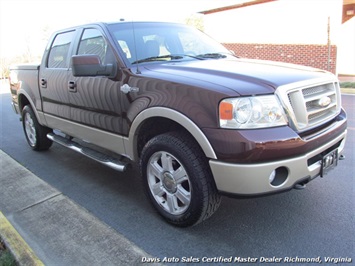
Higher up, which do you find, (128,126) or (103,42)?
(103,42)

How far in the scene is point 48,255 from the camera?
8.55 feet

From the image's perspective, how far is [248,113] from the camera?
2373 millimetres

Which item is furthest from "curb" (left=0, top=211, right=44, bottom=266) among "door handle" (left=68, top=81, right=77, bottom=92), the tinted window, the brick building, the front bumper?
the brick building

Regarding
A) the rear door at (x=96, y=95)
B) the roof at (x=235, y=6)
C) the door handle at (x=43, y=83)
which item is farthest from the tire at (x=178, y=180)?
the roof at (x=235, y=6)

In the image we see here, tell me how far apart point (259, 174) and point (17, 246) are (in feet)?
6.49

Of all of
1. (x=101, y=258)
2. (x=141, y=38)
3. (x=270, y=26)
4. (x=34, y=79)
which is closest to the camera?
(x=101, y=258)

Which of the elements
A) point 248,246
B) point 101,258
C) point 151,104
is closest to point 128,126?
point 151,104

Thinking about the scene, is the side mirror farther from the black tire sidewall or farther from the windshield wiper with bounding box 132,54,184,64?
the black tire sidewall

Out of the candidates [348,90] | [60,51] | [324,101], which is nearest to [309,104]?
[324,101]

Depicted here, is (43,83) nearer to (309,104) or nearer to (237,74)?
(237,74)

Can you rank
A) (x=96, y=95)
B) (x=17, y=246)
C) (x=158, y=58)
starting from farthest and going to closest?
(x=96, y=95), (x=158, y=58), (x=17, y=246)

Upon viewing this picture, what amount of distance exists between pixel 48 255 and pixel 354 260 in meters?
2.33

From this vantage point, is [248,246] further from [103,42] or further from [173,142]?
[103,42]

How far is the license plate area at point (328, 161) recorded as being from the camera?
2611mm
